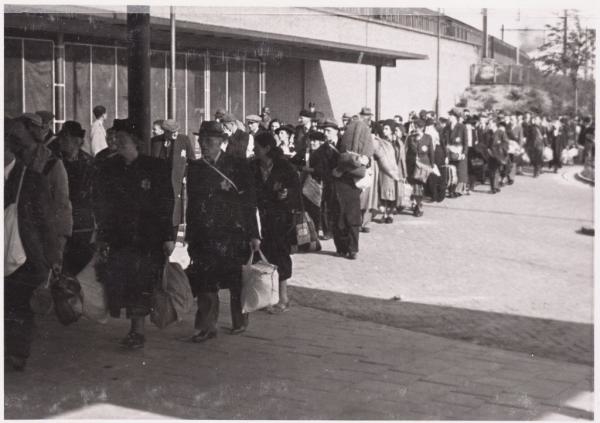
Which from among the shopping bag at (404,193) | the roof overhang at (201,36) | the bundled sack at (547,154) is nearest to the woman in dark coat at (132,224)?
the roof overhang at (201,36)

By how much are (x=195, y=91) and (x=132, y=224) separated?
14595mm

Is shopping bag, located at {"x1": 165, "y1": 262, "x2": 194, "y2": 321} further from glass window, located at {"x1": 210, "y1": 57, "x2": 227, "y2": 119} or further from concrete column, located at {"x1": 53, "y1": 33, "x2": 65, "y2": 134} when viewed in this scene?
glass window, located at {"x1": 210, "y1": 57, "x2": 227, "y2": 119}

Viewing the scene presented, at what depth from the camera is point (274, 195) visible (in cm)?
870

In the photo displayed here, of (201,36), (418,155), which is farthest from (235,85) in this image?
(418,155)

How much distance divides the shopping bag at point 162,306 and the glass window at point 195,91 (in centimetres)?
1425

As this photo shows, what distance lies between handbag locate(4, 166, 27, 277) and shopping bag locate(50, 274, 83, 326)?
0.93 feet

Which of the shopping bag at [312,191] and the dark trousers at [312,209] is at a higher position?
the shopping bag at [312,191]

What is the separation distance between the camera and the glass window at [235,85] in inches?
894

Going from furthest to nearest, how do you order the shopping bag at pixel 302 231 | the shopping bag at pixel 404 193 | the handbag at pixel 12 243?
1. the shopping bag at pixel 404 193
2. the shopping bag at pixel 302 231
3. the handbag at pixel 12 243

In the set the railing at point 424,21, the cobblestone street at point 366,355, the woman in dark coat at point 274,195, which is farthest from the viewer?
the railing at point 424,21

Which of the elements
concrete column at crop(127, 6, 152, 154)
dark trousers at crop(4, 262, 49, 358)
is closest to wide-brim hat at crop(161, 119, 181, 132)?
concrete column at crop(127, 6, 152, 154)

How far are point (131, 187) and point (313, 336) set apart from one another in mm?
1913

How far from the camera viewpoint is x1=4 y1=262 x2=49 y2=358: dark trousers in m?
6.68

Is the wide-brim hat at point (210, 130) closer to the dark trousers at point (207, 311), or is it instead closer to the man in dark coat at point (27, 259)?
the dark trousers at point (207, 311)
